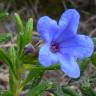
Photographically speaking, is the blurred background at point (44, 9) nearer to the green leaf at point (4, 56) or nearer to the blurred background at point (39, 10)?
the blurred background at point (39, 10)

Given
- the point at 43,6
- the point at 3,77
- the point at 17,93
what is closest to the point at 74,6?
the point at 43,6

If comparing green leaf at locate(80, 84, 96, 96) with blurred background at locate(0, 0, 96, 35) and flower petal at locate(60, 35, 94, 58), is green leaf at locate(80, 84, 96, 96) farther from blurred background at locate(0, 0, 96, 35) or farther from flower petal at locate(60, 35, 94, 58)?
blurred background at locate(0, 0, 96, 35)

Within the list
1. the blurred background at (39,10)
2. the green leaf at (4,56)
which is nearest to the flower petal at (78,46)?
the green leaf at (4,56)

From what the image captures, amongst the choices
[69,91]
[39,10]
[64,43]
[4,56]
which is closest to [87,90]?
[69,91]

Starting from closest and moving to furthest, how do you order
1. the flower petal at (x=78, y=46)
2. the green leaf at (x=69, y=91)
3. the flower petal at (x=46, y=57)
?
the flower petal at (x=46, y=57) → the flower petal at (x=78, y=46) → the green leaf at (x=69, y=91)

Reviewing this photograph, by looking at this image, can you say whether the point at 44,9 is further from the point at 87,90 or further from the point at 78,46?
the point at 78,46
